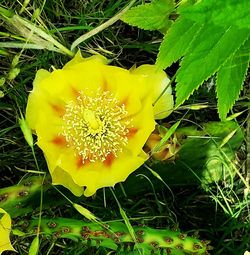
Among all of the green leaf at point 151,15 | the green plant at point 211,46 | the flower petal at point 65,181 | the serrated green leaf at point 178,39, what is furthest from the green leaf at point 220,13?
the flower petal at point 65,181

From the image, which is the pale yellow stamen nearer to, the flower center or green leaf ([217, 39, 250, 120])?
the flower center

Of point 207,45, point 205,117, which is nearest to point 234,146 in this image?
point 205,117

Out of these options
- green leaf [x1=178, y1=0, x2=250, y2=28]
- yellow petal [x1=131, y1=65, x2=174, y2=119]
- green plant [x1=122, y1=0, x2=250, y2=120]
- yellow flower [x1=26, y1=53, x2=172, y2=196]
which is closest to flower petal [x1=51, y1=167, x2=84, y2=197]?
yellow flower [x1=26, y1=53, x2=172, y2=196]

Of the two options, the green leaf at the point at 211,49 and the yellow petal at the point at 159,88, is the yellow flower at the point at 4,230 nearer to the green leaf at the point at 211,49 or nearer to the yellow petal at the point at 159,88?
the yellow petal at the point at 159,88

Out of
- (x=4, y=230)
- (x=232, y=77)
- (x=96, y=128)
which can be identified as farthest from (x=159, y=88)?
(x=4, y=230)

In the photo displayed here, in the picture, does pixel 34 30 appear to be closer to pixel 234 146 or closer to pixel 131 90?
pixel 131 90
